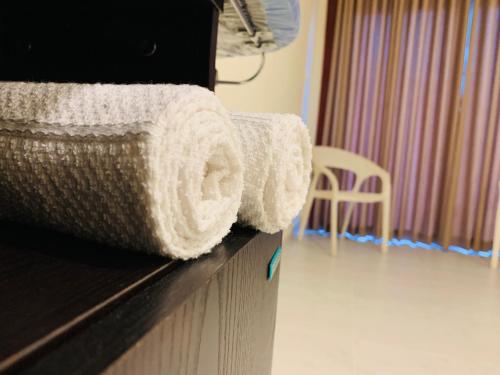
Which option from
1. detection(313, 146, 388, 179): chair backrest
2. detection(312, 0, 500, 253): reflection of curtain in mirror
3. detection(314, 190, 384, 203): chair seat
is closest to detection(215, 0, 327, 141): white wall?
detection(312, 0, 500, 253): reflection of curtain in mirror

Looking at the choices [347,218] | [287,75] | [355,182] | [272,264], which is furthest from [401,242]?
[272,264]

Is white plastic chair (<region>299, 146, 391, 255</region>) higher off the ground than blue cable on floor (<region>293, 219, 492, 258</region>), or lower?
higher

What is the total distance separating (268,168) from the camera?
45 centimetres

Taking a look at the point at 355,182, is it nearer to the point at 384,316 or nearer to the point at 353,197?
the point at 353,197

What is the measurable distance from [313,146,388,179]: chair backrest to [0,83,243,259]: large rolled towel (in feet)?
8.35

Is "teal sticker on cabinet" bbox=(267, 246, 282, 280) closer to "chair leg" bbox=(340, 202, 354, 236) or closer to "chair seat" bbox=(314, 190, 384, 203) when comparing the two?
"chair seat" bbox=(314, 190, 384, 203)

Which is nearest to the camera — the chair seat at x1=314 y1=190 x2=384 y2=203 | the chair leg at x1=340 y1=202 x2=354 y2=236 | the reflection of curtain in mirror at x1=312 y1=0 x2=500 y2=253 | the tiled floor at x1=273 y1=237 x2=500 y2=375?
the tiled floor at x1=273 y1=237 x2=500 y2=375

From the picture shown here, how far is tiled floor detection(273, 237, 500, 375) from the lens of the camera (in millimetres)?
1246

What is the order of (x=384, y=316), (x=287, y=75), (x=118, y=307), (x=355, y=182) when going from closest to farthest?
1. (x=118, y=307)
2. (x=384, y=316)
3. (x=287, y=75)
4. (x=355, y=182)

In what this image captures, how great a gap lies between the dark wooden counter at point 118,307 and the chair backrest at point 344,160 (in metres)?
2.51

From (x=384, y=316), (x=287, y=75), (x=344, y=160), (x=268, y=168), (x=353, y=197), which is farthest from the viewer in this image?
(x=344, y=160)

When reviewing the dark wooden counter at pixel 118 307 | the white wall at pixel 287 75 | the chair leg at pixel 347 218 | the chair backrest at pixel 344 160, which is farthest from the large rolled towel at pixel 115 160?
the chair leg at pixel 347 218

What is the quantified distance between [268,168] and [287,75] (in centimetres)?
208

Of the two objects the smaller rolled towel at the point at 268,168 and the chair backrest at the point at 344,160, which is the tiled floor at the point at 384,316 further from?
the smaller rolled towel at the point at 268,168
